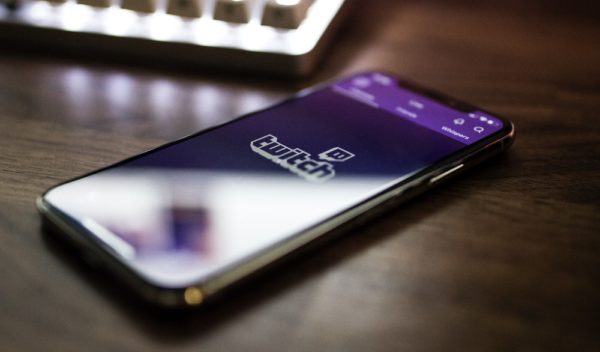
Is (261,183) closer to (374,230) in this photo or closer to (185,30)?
(374,230)

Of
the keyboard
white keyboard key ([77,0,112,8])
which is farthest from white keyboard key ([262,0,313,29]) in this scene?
white keyboard key ([77,0,112,8])

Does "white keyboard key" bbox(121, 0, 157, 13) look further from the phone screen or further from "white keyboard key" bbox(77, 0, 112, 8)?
the phone screen

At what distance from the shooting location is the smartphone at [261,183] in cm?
31

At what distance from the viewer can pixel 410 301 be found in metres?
0.31

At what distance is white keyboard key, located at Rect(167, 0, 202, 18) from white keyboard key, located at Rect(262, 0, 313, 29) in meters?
0.05

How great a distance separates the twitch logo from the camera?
14.7 inches

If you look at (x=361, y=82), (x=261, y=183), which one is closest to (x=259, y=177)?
(x=261, y=183)

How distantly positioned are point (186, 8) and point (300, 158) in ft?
0.58

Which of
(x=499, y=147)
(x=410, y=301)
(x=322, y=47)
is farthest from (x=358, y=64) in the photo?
(x=410, y=301)

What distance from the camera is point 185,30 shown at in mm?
511

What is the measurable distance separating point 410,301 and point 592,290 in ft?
0.28

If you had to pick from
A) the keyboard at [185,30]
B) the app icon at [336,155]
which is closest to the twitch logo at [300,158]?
the app icon at [336,155]

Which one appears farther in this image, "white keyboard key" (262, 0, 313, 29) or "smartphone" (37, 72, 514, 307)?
"white keyboard key" (262, 0, 313, 29)

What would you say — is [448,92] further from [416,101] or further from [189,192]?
[189,192]
